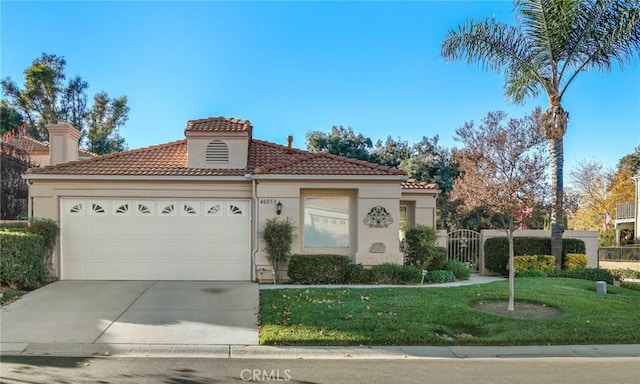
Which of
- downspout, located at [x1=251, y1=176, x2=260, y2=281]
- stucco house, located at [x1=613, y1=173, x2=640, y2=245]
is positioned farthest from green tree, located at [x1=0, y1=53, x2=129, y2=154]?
stucco house, located at [x1=613, y1=173, x2=640, y2=245]

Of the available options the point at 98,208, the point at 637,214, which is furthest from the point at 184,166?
the point at 637,214

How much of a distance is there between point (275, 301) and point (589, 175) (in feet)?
109

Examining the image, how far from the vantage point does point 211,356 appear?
22.7 feet

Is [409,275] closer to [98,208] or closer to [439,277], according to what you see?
[439,277]

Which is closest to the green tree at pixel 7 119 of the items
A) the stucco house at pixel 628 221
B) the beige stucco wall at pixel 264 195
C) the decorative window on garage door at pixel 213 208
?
the beige stucco wall at pixel 264 195

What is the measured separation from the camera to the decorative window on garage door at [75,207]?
12734 mm

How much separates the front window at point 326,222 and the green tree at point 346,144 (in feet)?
50.8

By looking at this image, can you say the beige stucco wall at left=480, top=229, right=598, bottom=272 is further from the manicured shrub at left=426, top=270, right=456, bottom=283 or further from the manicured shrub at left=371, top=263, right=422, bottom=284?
the manicured shrub at left=371, top=263, right=422, bottom=284

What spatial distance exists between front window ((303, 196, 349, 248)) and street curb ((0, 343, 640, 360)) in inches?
242

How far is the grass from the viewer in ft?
24.8

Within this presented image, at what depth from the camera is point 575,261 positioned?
15.4 m

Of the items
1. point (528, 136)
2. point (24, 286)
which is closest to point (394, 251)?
point (528, 136)

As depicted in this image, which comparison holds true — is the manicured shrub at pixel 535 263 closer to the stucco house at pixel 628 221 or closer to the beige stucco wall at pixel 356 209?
the beige stucco wall at pixel 356 209

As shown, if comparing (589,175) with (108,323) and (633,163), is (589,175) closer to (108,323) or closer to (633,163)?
(633,163)
